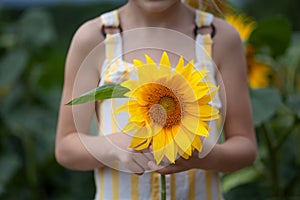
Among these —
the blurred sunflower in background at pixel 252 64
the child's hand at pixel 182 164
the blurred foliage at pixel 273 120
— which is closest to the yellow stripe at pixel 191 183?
the child's hand at pixel 182 164

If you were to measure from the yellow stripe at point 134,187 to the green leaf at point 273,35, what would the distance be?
25.5 inches

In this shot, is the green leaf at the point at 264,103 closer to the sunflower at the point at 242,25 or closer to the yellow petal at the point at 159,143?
the sunflower at the point at 242,25

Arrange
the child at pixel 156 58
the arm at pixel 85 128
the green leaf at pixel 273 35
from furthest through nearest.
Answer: the green leaf at pixel 273 35, the child at pixel 156 58, the arm at pixel 85 128

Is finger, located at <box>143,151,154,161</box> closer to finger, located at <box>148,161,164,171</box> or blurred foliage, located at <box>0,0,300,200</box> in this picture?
finger, located at <box>148,161,164,171</box>

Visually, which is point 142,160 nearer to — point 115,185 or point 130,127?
point 130,127

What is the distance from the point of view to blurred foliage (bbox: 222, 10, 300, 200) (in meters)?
1.59

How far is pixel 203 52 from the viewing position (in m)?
1.11

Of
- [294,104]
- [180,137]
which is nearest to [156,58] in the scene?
[180,137]

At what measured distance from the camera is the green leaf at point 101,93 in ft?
3.02

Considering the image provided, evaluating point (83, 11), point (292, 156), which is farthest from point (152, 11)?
point (83, 11)

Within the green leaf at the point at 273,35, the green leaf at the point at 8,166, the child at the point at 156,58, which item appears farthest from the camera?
the green leaf at the point at 8,166

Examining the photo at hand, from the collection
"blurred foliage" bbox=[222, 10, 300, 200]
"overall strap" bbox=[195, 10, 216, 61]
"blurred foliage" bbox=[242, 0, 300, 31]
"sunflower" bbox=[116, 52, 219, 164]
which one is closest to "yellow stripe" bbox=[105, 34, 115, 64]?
"overall strap" bbox=[195, 10, 216, 61]

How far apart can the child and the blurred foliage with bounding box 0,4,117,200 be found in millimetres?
865

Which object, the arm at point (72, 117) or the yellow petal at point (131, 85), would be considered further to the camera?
the arm at point (72, 117)
